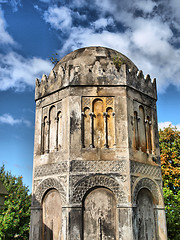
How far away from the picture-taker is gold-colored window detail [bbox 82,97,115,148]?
9969 mm

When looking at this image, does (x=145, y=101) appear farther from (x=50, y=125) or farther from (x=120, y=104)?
(x=50, y=125)

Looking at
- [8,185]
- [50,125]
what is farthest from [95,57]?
[8,185]

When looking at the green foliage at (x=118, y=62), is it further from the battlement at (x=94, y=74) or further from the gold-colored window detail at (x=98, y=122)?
the gold-colored window detail at (x=98, y=122)

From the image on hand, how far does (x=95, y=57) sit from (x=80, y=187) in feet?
18.7

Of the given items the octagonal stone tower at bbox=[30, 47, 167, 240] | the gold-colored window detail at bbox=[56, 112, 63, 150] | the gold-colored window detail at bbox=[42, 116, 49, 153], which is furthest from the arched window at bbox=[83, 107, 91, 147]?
the gold-colored window detail at bbox=[42, 116, 49, 153]

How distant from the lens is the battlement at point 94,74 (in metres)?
10.5

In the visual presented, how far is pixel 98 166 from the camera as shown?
9539 millimetres

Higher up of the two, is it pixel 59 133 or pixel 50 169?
pixel 59 133

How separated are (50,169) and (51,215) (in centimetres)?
170

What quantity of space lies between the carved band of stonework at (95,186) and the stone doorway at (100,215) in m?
0.20

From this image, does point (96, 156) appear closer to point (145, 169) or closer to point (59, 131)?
point (59, 131)

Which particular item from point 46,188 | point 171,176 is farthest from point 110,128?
point 171,176

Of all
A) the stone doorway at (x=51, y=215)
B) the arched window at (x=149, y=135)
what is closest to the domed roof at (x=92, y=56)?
the arched window at (x=149, y=135)

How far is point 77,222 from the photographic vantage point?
888cm
